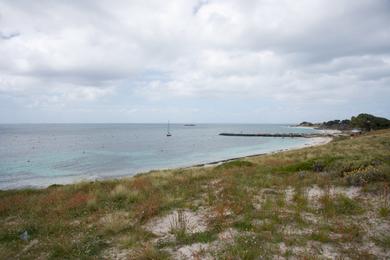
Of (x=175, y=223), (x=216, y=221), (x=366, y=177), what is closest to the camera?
(x=216, y=221)

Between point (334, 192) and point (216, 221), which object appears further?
point (334, 192)

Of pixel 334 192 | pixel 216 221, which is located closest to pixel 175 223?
pixel 216 221

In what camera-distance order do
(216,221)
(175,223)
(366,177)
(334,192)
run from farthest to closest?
(366,177), (334,192), (175,223), (216,221)

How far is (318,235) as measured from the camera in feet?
22.3

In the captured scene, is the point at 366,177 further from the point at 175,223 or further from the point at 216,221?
the point at 175,223

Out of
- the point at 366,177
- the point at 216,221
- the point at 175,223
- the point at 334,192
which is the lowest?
the point at 175,223

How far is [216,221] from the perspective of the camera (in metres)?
8.22

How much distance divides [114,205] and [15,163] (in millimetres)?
45421

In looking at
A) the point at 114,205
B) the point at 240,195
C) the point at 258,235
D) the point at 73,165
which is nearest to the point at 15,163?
the point at 73,165

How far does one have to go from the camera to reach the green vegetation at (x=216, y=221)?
21.2 feet

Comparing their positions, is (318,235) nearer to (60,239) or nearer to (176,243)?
(176,243)

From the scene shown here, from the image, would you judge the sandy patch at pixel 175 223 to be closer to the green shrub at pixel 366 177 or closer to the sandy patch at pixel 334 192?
the sandy patch at pixel 334 192

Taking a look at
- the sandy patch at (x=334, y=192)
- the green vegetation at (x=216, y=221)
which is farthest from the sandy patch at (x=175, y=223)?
the sandy patch at (x=334, y=192)

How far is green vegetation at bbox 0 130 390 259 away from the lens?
645 centimetres
